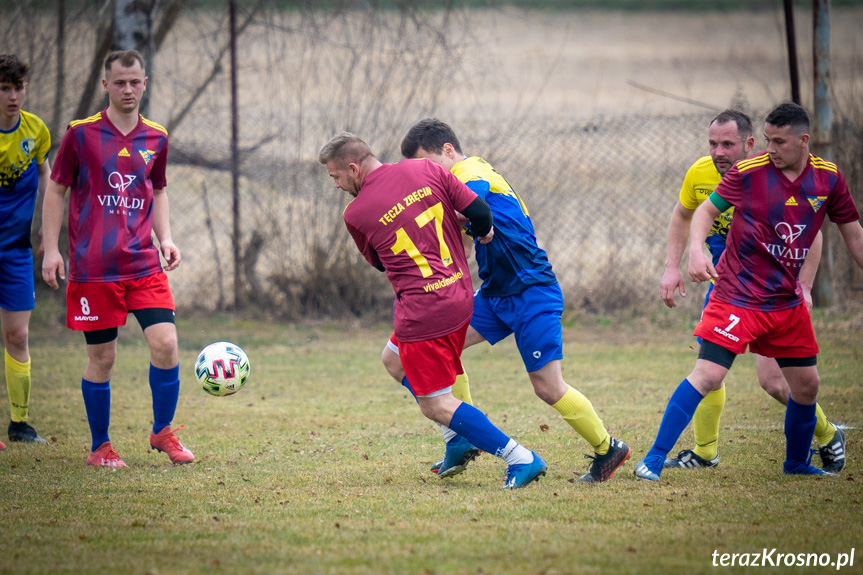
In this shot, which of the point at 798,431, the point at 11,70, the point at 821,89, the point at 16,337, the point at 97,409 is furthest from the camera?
the point at 821,89

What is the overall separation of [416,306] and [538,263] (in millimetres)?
823

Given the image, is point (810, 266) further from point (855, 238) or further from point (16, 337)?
point (16, 337)

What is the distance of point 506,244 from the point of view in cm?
443

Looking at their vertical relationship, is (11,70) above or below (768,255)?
above

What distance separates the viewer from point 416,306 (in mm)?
4059

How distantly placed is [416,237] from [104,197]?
6.52ft

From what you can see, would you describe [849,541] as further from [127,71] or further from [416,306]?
[127,71]

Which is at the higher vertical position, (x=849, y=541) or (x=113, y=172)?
(x=113, y=172)

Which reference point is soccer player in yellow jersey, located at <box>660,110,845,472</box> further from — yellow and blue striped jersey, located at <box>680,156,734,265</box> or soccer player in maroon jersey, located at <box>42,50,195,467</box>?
soccer player in maroon jersey, located at <box>42,50,195,467</box>

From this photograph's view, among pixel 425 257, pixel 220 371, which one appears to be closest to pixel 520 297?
pixel 425 257

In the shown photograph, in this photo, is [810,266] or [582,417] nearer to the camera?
[582,417]

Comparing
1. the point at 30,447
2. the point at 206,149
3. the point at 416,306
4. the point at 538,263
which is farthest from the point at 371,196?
the point at 206,149

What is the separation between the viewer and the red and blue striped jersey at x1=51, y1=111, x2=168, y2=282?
4.79m

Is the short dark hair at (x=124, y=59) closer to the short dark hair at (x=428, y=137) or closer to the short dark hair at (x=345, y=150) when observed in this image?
the short dark hair at (x=345, y=150)
